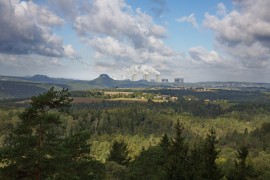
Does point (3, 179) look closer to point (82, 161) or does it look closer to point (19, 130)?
point (19, 130)

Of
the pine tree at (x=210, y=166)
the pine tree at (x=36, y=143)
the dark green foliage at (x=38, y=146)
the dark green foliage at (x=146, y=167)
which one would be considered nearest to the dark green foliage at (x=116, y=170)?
the dark green foliage at (x=146, y=167)

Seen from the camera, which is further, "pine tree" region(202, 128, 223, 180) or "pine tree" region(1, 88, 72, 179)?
"pine tree" region(202, 128, 223, 180)

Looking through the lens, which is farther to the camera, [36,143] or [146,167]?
[146,167]

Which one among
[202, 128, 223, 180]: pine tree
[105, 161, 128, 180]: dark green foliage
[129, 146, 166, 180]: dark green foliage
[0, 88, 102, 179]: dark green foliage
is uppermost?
[0, 88, 102, 179]: dark green foliage

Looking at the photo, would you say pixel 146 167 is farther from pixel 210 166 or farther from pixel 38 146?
pixel 38 146

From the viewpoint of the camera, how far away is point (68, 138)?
3694 cm

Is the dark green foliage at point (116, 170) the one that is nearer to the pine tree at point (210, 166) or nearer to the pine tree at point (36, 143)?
the pine tree at point (210, 166)

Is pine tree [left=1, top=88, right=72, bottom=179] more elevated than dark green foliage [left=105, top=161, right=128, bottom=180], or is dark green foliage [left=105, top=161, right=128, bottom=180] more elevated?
pine tree [left=1, top=88, right=72, bottom=179]

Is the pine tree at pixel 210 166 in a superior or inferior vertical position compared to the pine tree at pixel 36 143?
inferior

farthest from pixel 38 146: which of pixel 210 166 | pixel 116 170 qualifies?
pixel 116 170

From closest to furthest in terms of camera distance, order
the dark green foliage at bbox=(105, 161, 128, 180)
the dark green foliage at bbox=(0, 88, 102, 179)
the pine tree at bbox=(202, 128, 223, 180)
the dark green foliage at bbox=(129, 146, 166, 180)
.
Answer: the dark green foliage at bbox=(0, 88, 102, 179) → the pine tree at bbox=(202, 128, 223, 180) → the dark green foliage at bbox=(129, 146, 166, 180) → the dark green foliage at bbox=(105, 161, 128, 180)

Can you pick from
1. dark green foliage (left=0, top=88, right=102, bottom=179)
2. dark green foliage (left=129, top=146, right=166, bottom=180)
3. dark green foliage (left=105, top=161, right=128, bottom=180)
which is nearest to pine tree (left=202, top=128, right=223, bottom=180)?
dark green foliage (left=0, top=88, right=102, bottom=179)

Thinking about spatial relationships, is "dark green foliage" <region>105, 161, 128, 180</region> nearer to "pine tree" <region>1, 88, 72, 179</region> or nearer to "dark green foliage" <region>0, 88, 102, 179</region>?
"dark green foliage" <region>0, 88, 102, 179</region>

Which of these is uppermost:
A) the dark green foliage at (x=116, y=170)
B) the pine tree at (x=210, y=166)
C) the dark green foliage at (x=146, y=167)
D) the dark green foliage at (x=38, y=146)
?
the dark green foliage at (x=38, y=146)
